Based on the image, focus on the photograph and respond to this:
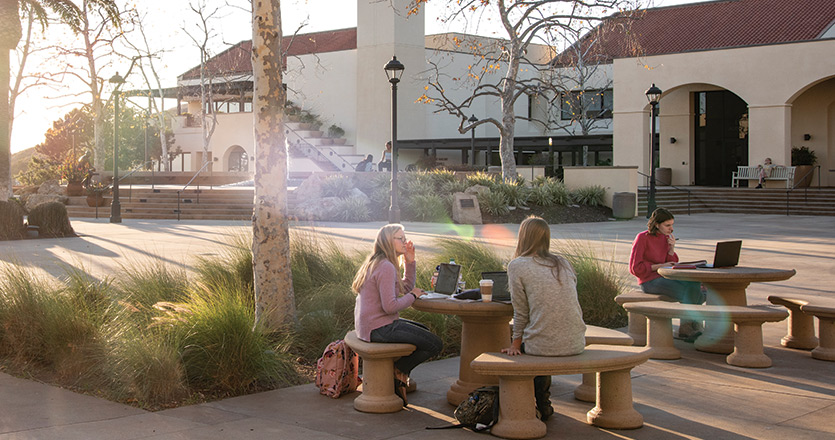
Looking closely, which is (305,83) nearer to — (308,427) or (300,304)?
(300,304)

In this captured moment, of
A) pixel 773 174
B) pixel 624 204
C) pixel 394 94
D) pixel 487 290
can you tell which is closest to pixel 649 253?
pixel 487 290

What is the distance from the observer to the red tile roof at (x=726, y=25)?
37438mm

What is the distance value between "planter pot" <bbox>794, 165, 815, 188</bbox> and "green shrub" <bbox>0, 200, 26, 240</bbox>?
28.4 meters

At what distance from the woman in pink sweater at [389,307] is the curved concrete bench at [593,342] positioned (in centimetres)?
112

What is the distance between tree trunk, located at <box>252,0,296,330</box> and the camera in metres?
7.95

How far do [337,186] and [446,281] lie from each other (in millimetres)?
22764

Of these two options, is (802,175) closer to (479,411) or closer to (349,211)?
(349,211)

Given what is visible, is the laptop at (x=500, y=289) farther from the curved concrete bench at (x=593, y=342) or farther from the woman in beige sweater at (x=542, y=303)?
the curved concrete bench at (x=593, y=342)

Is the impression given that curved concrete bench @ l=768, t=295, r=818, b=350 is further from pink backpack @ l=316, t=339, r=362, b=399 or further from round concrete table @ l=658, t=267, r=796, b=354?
pink backpack @ l=316, t=339, r=362, b=399

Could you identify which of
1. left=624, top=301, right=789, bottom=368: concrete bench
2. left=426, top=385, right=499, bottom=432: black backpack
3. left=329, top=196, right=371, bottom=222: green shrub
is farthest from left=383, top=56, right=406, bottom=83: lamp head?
left=426, top=385, right=499, bottom=432: black backpack

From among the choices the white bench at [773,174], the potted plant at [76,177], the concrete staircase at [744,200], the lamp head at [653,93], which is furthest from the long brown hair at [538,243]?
the potted plant at [76,177]

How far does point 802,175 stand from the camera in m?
34.9

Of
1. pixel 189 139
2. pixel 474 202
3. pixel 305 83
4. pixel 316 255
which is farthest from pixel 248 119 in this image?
pixel 316 255

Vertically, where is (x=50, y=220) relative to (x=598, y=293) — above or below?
above
